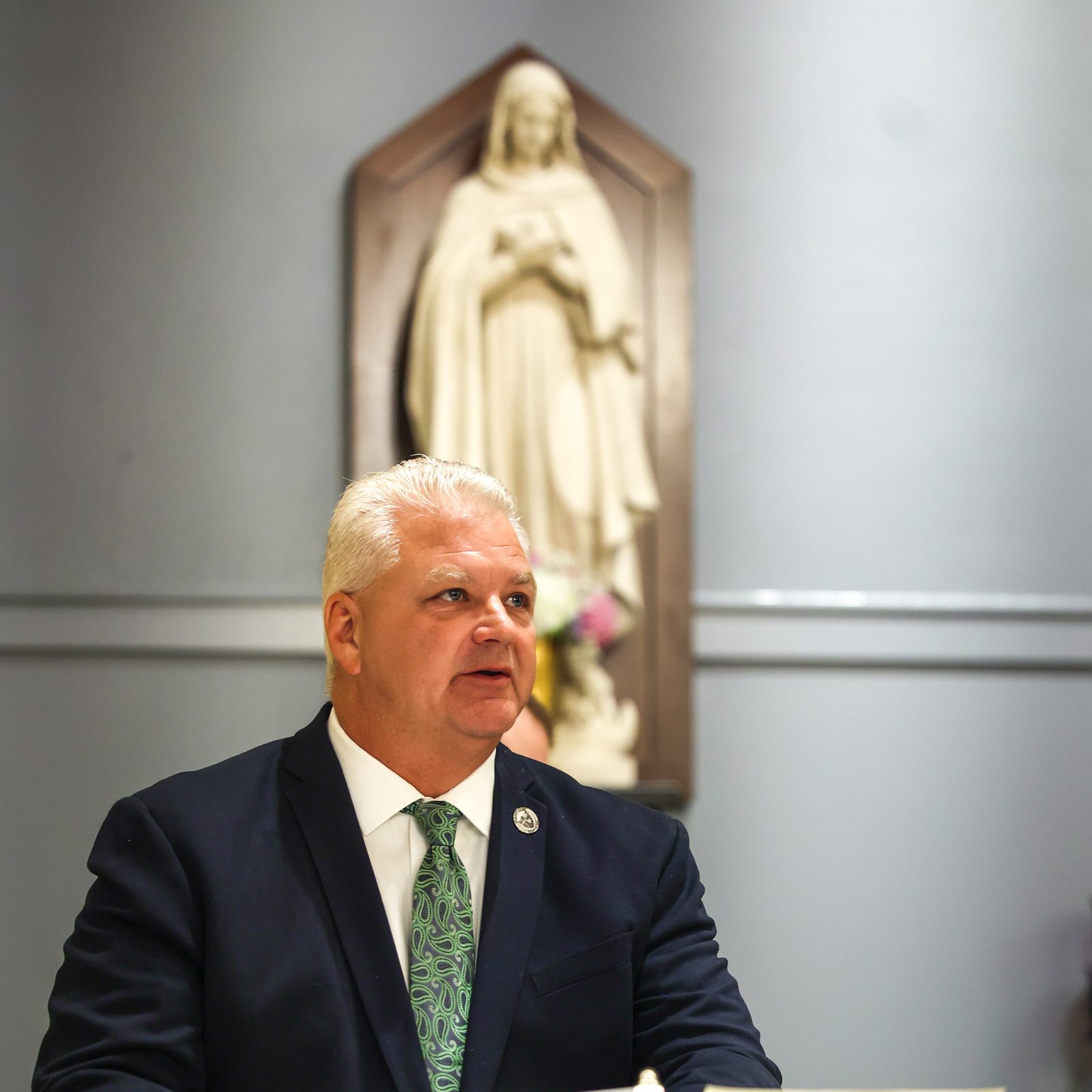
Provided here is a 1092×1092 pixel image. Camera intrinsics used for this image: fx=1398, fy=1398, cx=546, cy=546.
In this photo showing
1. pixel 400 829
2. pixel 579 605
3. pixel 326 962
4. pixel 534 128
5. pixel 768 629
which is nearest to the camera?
pixel 326 962

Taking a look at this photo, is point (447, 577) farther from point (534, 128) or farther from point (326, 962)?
point (534, 128)

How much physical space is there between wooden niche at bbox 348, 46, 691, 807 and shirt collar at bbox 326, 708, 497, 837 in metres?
2.33

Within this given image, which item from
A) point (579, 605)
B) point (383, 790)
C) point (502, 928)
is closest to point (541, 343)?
point (579, 605)

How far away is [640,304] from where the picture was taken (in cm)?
431

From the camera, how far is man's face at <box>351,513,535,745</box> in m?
1.81

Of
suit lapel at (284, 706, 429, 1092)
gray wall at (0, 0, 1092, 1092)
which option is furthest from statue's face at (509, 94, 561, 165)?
suit lapel at (284, 706, 429, 1092)

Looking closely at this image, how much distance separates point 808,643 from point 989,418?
0.94 metres

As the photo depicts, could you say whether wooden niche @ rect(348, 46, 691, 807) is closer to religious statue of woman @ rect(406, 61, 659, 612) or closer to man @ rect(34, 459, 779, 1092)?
religious statue of woman @ rect(406, 61, 659, 612)

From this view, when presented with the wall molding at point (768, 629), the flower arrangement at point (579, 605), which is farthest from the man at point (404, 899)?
the wall molding at point (768, 629)

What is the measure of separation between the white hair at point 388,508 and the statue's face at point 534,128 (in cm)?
255

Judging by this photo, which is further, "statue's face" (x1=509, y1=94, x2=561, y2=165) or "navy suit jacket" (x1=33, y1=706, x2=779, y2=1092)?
"statue's face" (x1=509, y1=94, x2=561, y2=165)

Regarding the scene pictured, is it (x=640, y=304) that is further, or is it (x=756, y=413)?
(x=756, y=413)

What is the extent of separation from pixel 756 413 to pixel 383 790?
9.32 ft

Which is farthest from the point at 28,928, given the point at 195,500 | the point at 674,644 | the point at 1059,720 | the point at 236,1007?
the point at 1059,720
